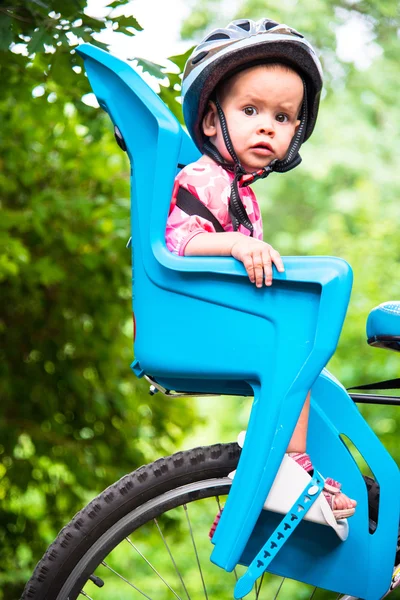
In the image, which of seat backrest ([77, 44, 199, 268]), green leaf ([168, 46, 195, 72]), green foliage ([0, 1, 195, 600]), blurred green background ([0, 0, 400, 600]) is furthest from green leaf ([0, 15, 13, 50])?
green foliage ([0, 1, 195, 600])

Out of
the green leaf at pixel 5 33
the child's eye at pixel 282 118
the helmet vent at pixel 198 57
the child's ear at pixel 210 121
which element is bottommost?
the child's ear at pixel 210 121

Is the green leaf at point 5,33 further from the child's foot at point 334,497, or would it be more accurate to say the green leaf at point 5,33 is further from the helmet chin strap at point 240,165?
the child's foot at point 334,497

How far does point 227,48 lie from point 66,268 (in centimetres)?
229

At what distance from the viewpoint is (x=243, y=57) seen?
57.7 inches

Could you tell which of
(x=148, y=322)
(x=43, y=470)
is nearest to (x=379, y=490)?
(x=148, y=322)

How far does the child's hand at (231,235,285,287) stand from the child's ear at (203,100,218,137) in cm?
32

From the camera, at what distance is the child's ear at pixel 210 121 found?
156 cm

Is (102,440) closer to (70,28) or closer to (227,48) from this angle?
(70,28)

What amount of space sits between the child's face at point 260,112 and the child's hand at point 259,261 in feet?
0.83

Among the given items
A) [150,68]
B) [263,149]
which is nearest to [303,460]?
[263,149]

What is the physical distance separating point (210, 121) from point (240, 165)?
0.12 meters

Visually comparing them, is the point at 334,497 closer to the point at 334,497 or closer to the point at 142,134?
the point at 334,497

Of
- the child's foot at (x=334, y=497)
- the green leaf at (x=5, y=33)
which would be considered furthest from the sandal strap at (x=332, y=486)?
the green leaf at (x=5, y=33)

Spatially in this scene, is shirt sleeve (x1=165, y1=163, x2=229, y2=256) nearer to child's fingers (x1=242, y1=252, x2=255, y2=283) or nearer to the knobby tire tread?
child's fingers (x1=242, y1=252, x2=255, y2=283)
